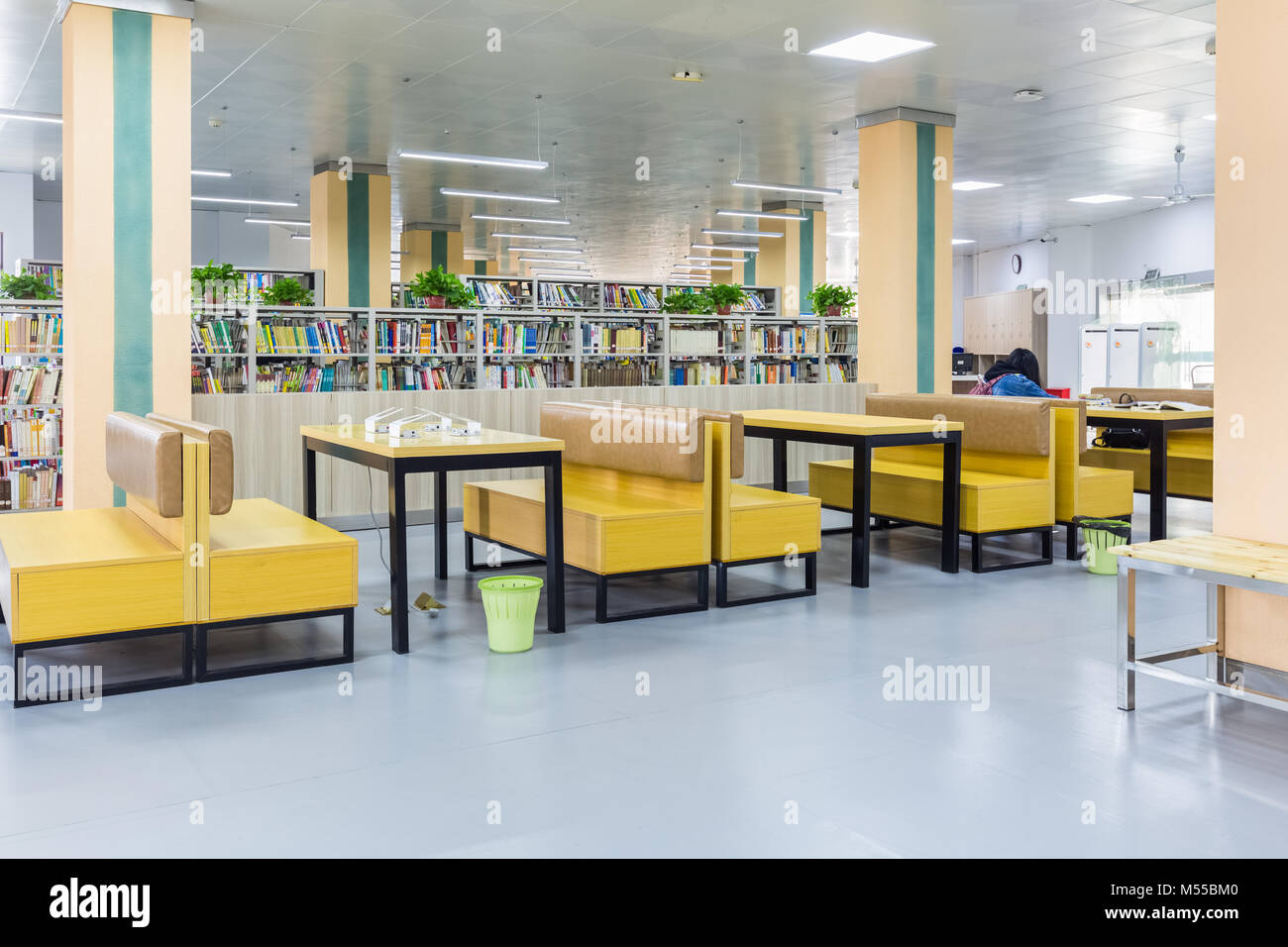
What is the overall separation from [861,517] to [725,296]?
4.73 meters

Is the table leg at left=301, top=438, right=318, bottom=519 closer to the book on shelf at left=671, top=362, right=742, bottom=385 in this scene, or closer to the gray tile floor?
the gray tile floor

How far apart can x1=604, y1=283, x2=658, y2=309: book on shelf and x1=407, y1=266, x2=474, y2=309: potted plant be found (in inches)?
62.7

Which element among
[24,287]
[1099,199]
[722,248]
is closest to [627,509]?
[24,287]

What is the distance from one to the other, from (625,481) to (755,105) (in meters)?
5.54

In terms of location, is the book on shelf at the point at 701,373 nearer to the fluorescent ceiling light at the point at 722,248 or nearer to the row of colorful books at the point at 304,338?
the row of colorful books at the point at 304,338

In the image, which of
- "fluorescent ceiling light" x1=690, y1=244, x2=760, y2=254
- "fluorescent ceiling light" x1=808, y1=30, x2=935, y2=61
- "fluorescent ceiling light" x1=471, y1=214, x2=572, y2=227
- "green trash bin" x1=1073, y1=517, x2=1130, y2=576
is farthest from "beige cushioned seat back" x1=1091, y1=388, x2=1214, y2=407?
"fluorescent ceiling light" x1=690, y1=244, x2=760, y2=254

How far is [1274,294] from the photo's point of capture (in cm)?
359

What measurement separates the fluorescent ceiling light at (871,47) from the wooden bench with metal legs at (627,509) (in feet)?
12.7

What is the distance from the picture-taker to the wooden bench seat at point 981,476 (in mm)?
6219

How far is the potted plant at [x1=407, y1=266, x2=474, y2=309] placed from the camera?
953 cm

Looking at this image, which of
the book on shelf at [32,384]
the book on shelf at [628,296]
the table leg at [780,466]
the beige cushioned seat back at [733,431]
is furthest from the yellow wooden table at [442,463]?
the book on shelf at [628,296]
